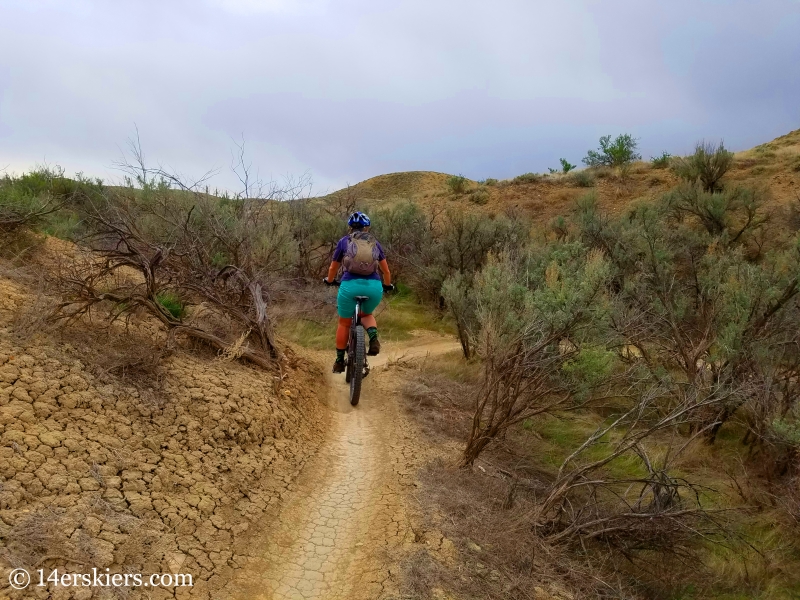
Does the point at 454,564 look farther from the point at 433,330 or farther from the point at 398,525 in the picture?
the point at 433,330

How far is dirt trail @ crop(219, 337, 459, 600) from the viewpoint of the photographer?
3.36 m

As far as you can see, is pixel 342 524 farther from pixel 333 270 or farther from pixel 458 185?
pixel 458 185

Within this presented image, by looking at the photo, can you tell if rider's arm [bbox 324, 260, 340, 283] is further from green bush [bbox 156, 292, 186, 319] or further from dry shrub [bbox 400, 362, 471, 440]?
dry shrub [bbox 400, 362, 471, 440]

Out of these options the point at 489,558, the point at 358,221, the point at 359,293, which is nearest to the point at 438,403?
the point at 359,293

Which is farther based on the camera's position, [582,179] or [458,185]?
[458,185]

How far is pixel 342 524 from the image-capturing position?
412cm

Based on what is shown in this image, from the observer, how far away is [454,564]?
3.60m

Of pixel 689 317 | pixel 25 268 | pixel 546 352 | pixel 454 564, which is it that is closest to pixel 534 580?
pixel 454 564

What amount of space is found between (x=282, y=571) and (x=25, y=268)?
3902mm

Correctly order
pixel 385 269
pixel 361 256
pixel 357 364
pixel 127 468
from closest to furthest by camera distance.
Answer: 1. pixel 127 468
2. pixel 361 256
3. pixel 357 364
4. pixel 385 269

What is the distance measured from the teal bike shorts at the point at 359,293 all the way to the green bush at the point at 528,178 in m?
25.1

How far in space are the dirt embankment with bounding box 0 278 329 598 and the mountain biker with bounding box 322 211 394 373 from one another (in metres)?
1.80

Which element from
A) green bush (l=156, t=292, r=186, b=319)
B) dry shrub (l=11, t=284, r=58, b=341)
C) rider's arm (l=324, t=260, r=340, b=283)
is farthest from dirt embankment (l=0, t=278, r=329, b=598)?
rider's arm (l=324, t=260, r=340, b=283)

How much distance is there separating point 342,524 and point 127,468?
1673mm
